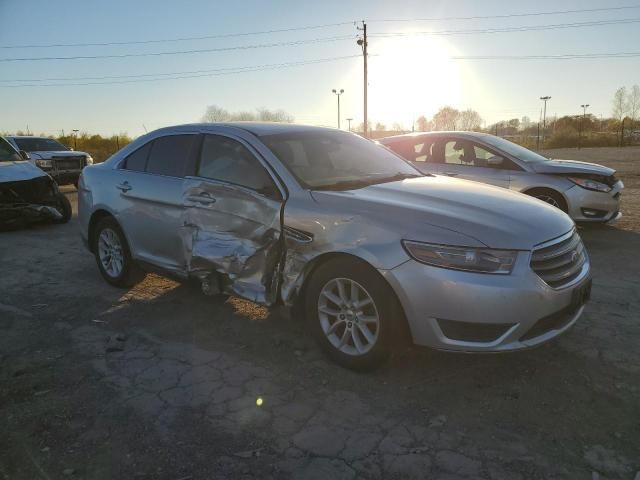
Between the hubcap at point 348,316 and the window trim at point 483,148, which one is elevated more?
the window trim at point 483,148

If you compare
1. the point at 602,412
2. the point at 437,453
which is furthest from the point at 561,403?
the point at 437,453

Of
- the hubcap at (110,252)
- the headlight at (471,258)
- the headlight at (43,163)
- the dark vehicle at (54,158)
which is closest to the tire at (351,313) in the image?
the headlight at (471,258)

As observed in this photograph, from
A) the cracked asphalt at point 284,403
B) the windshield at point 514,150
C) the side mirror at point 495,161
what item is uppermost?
the windshield at point 514,150

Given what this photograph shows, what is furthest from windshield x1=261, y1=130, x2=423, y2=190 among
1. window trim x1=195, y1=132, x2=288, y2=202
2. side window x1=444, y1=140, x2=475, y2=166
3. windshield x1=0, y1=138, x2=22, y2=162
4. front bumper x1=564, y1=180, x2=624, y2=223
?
windshield x1=0, y1=138, x2=22, y2=162

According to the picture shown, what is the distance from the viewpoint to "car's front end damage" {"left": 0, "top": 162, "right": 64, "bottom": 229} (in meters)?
8.55

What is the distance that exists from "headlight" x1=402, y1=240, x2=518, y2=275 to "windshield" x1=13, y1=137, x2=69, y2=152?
15.0 meters

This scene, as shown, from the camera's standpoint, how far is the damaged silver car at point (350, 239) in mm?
2850

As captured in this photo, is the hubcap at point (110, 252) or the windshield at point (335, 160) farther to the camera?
the hubcap at point (110, 252)

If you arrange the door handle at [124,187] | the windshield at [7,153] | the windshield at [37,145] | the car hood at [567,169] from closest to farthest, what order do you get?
the door handle at [124,187], the car hood at [567,169], the windshield at [7,153], the windshield at [37,145]

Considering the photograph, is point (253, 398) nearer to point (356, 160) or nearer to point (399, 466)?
point (399, 466)

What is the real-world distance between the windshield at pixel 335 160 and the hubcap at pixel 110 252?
2149mm

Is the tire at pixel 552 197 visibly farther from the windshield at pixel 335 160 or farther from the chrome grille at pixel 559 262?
the chrome grille at pixel 559 262

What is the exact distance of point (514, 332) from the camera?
2850mm

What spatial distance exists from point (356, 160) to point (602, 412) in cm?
253
